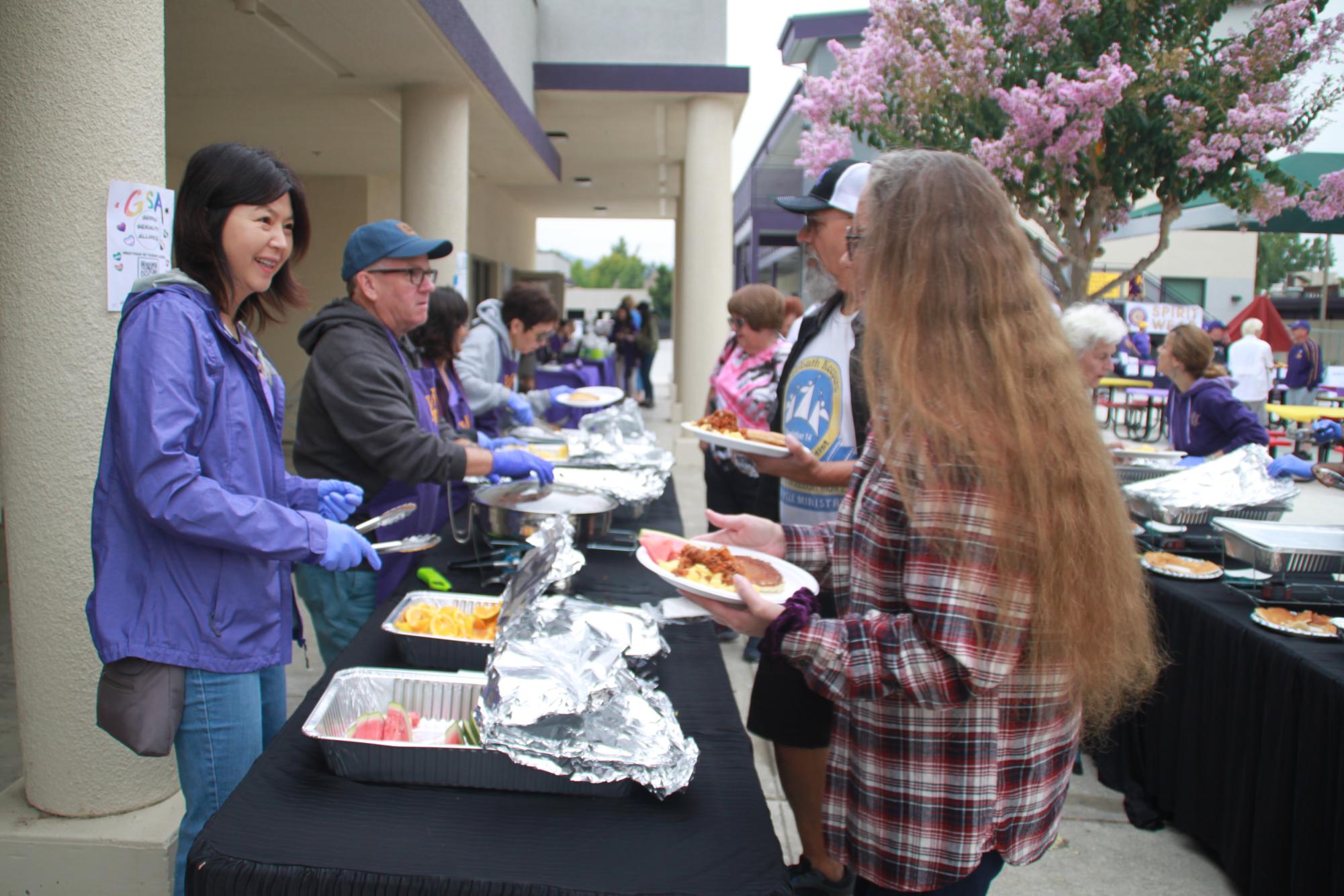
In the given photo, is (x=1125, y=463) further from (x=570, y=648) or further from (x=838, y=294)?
(x=570, y=648)

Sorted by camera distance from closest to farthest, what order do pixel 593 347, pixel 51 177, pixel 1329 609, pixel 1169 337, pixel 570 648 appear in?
pixel 570 648 < pixel 51 177 < pixel 1329 609 < pixel 1169 337 < pixel 593 347

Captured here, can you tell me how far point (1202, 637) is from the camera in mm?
2951

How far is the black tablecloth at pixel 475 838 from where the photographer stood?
1.21 metres

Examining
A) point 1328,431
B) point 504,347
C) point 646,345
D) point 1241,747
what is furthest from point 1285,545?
point 646,345

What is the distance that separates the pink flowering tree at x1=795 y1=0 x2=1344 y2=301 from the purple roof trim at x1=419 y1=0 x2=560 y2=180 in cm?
244

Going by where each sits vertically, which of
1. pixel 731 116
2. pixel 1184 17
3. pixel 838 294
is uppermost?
pixel 731 116

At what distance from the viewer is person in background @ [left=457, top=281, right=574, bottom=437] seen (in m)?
4.57

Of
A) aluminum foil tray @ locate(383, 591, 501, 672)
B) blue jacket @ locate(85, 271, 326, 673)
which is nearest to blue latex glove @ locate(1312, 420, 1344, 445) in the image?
aluminum foil tray @ locate(383, 591, 501, 672)

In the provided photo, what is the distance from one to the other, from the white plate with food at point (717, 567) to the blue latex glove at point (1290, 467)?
→ 2562 mm

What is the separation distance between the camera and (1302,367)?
13555 millimetres

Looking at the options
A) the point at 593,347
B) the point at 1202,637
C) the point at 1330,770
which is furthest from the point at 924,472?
the point at 593,347

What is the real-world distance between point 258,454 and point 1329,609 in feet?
9.79

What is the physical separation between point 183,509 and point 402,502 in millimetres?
1161

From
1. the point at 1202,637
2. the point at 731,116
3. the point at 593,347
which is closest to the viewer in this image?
the point at 1202,637
